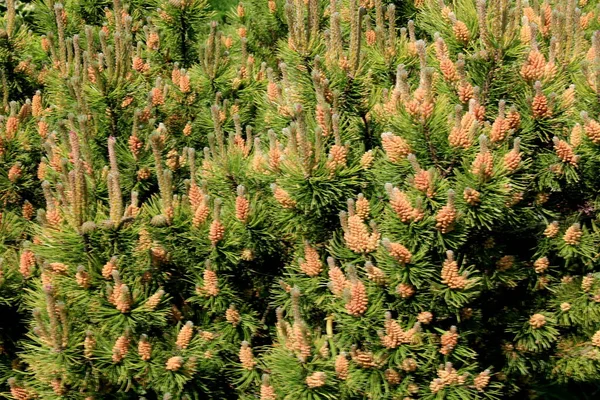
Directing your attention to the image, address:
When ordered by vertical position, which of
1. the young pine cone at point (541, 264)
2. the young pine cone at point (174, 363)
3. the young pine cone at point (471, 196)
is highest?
the young pine cone at point (471, 196)

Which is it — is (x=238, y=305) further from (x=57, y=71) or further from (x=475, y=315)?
(x=57, y=71)

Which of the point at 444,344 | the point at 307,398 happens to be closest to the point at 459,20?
the point at 444,344

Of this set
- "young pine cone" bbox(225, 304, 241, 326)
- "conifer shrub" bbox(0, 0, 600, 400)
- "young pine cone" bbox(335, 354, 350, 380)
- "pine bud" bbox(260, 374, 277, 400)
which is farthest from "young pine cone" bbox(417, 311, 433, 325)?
"young pine cone" bbox(225, 304, 241, 326)

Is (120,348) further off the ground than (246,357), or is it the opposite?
(120,348)

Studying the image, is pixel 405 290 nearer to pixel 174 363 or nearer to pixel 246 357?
pixel 246 357

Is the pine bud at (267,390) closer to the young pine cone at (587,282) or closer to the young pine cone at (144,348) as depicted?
the young pine cone at (144,348)

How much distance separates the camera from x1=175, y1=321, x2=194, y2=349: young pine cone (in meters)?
2.44

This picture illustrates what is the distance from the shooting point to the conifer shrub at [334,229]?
7.42ft

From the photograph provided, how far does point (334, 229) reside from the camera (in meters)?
2.52

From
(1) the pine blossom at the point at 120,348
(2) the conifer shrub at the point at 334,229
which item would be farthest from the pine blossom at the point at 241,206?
(1) the pine blossom at the point at 120,348

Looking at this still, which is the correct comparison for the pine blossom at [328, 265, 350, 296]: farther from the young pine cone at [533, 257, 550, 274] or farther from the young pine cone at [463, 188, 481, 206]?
the young pine cone at [533, 257, 550, 274]

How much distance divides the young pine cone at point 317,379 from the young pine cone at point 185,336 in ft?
1.44

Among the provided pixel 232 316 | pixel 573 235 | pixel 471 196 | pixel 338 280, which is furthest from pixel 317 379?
pixel 573 235

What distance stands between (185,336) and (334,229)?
608 millimetres
